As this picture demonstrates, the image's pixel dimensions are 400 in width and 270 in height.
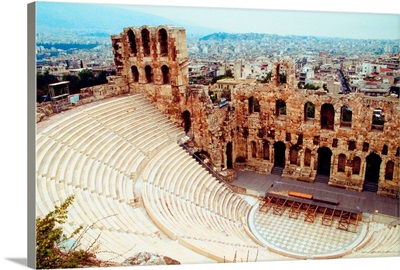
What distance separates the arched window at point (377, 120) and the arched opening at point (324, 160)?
320cm

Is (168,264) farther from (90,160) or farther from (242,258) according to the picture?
(90,160)

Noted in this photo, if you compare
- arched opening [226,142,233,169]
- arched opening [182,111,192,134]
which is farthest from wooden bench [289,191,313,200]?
arched opening [182,111,192,134]

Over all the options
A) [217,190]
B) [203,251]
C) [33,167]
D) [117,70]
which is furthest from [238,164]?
[33,167]

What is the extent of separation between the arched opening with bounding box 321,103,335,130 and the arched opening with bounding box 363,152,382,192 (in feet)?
9.70

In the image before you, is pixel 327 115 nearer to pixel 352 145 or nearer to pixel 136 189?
pixel 352 145

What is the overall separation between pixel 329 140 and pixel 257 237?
796 cm

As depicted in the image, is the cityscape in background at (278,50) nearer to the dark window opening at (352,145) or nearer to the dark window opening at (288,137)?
the dark window opening at (352,145)

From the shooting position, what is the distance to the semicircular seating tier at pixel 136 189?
38.0 ft

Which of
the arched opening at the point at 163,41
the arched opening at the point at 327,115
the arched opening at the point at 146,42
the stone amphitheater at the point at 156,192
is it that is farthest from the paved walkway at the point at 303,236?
the arched opening at the point at 146,42

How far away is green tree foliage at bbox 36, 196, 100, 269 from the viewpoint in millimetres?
9234

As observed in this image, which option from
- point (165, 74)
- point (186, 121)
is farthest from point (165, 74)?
point (186, 121)

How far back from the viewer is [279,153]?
78.5 feet

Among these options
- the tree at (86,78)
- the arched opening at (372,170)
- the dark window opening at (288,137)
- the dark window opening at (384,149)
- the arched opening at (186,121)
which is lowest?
the arched opening at (372,170)

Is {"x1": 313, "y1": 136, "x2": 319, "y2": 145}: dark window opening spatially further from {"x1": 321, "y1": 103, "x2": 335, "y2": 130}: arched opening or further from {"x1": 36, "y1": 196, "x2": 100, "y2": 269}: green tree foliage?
{"x1": 36, "y1": 196, "x2": 100, "y2": 269}: green tree foliage
